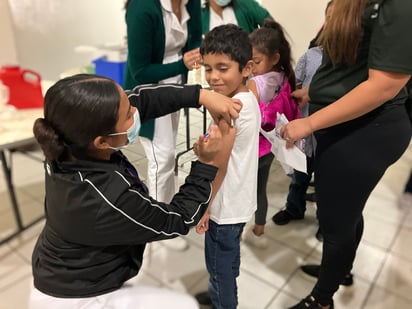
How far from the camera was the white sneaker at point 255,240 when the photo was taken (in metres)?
1.87

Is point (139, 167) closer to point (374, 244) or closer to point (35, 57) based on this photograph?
point (35, 57)

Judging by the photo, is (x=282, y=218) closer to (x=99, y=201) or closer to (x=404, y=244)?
(x=404, y=244)

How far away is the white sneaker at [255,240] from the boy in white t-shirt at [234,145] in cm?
71

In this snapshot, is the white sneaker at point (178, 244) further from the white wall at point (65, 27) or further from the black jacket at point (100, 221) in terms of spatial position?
the white wall at point (65, 27)

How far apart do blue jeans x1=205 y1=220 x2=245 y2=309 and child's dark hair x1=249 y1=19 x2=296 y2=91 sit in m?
0.76

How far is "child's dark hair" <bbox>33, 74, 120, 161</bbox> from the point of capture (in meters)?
0.75

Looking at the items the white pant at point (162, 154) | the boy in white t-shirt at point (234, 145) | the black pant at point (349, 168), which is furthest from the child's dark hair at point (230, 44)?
the white pant at point (162, 154)

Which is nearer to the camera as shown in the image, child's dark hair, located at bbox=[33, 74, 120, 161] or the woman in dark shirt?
child's dark hair, located at bbox=[33, 74, 120, 161]

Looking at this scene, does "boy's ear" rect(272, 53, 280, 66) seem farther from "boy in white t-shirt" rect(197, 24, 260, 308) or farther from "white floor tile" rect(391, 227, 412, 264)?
"white floor tile" rect(391, 227, 412, 264)

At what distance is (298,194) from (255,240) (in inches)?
15.2

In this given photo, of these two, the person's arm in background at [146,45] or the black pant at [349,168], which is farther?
the person's arm in background at [146,45]

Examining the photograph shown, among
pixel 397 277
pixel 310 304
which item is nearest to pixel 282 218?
pixel 397 277

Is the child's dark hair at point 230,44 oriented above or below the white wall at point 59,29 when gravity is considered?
above

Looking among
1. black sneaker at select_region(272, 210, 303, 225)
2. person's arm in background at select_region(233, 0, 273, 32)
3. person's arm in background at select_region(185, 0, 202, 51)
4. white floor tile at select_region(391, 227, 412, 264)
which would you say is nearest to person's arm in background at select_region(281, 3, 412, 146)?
person's arm in background at select_region(185, 0, 202, 51)
